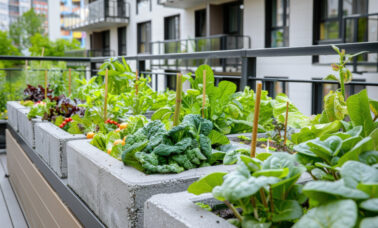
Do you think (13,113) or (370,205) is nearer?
(370,205)

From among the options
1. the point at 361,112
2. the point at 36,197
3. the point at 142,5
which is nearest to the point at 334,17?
the point at 36,197

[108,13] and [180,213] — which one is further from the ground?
[108,13]

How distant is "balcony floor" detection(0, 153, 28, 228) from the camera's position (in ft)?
8.97

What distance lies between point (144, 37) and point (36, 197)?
16148mm

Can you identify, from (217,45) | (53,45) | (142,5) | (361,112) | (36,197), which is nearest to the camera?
(361,112)

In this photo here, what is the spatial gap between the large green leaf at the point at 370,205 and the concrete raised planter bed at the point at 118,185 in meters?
0.59

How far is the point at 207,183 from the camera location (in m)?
0.87

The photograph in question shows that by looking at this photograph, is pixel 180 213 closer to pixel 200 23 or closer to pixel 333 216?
pixel 333 216

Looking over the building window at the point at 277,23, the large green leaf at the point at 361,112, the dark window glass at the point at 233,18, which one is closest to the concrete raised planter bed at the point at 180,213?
the large green leaf at the point at 361,112

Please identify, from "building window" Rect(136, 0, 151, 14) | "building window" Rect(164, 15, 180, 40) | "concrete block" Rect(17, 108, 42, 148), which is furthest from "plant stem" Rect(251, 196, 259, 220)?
"building window" Rect(136, 0, 151, 14)

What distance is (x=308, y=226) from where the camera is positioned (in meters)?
0.60

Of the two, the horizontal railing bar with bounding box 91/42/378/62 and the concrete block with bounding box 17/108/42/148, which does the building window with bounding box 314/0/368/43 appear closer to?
the horizontal railing bar with bounding box 91/42/378/62

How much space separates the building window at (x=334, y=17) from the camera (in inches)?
360

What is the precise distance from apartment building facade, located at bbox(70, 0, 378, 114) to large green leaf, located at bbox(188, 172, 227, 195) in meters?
3.26
